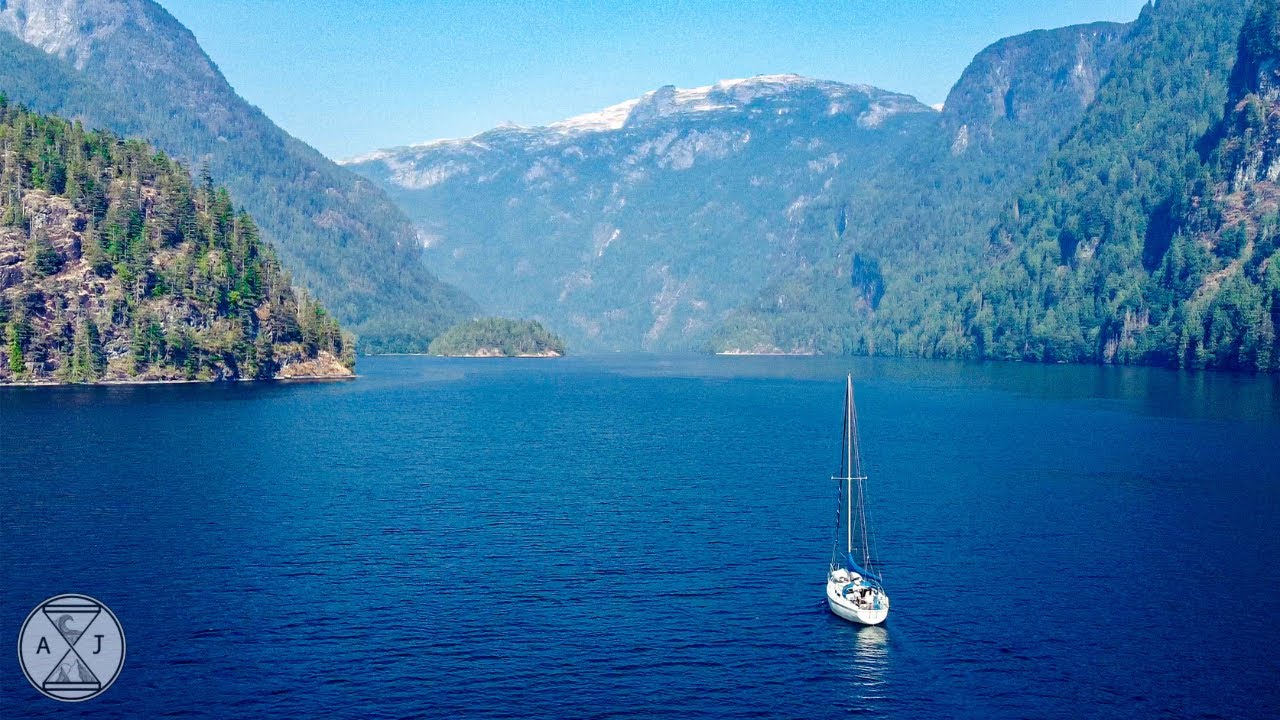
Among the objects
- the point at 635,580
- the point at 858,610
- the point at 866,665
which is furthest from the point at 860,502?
the point at 866,665

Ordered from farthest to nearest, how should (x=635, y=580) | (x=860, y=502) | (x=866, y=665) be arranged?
(x=860, y=502) → (x=635, y=580) → (x=866, y=665)

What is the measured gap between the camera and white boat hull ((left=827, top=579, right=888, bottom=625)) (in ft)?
241

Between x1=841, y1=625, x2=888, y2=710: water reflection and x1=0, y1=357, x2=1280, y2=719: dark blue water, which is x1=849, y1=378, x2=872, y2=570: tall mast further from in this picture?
x1=841, y1=625, x2=888, y2=710: water reflection

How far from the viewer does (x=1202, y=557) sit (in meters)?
91.7

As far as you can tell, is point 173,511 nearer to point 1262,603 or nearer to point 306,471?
point 306,471

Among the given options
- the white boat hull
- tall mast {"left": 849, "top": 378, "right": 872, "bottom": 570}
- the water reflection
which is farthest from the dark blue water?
tall mast {"left": 849, "top": 378, "right": 872, "bottom": 570}

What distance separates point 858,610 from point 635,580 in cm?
1855

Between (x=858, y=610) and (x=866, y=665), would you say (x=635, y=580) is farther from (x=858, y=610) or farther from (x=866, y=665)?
(x=866, y=665)

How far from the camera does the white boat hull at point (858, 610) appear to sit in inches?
2891

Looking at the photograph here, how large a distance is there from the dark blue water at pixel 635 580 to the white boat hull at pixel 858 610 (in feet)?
2.94

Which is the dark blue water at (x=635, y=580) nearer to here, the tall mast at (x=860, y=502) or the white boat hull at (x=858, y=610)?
the white boat hull at (x=858, y=610)

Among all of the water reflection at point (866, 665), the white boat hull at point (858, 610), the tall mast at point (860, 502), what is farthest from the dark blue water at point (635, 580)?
the tall mast at point (860, 502)

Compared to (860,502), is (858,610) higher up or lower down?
lower down

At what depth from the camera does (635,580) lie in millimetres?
83312
